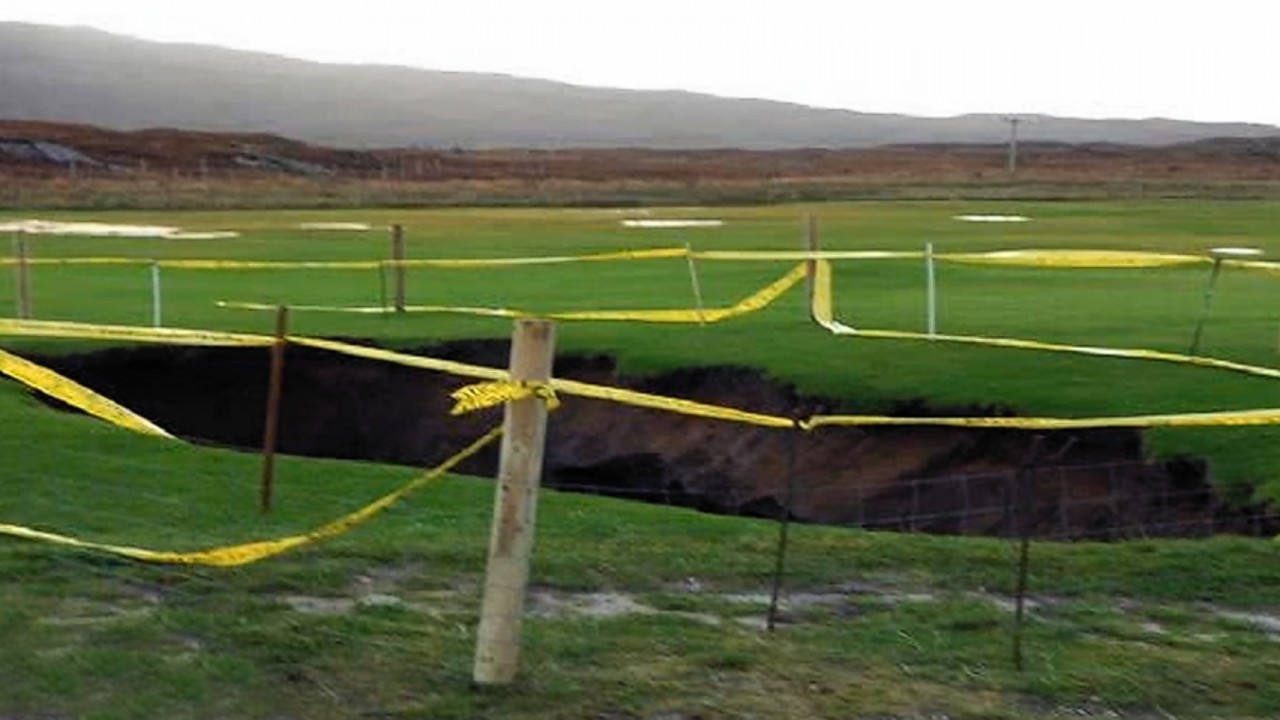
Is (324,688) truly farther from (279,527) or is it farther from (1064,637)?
(279,527)

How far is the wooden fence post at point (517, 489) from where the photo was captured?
852 centimetres

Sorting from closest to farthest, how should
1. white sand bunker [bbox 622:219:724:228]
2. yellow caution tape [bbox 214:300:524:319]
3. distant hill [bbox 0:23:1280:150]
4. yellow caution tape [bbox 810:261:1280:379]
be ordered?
yellow caution tape [bbox 810:261:1280:379], yellow caution tape [bbox 214:300:524:319], white sand bunker [bbox 622:219:724:228], distant hill [bbox 0:23:1280:150]

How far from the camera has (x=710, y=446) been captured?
20031 mm

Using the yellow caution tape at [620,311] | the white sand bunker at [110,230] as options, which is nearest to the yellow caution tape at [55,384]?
the yellow caution tape at [620,311]

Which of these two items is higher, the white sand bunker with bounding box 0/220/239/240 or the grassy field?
the grassy field

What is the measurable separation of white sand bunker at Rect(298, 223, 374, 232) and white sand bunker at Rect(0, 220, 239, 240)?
230 cm

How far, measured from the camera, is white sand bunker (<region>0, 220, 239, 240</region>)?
1615 inches

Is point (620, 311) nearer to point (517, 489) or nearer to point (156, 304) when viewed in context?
point (156, 304)

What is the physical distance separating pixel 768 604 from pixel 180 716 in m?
3.35

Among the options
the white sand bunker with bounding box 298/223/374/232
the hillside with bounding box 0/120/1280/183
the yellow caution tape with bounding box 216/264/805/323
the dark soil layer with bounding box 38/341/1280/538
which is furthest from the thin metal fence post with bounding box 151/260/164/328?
the hillside with bounding box 0/120/1280/183

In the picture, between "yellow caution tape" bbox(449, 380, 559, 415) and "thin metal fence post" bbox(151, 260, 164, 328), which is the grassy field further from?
"thin metal fence post" bbox(151, 260, 164, 328)

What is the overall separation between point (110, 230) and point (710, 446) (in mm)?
24839

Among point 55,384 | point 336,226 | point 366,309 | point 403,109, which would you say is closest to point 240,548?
point 55,384

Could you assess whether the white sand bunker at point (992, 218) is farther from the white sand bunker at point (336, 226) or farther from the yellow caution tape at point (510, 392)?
the yellow caution tape at point (510, 392)
